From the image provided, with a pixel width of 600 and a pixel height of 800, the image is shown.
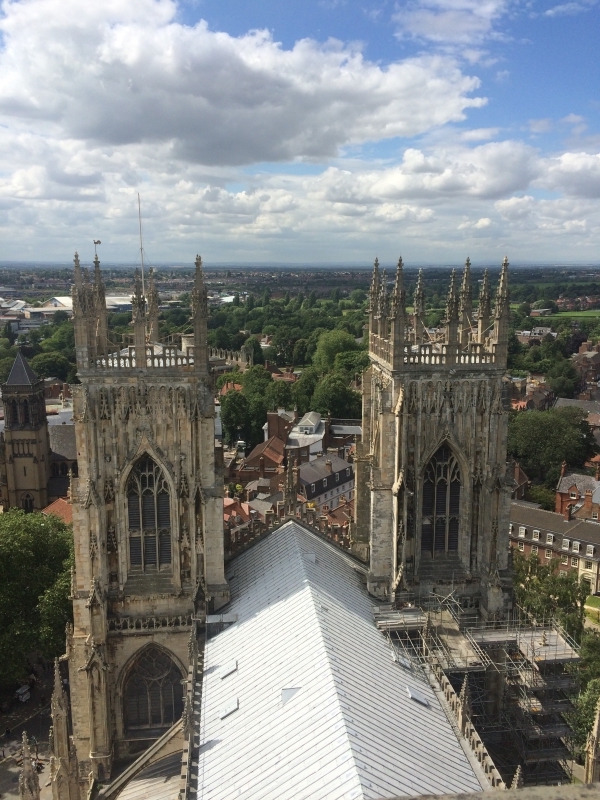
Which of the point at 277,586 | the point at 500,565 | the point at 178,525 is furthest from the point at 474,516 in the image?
the point at 178,525

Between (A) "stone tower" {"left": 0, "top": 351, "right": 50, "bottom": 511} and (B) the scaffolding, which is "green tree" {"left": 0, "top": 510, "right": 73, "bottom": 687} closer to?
(B) the scaffolding

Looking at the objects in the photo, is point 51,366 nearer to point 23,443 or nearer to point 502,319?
point 23,443

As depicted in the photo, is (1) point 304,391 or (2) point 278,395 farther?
(1) point 304,391

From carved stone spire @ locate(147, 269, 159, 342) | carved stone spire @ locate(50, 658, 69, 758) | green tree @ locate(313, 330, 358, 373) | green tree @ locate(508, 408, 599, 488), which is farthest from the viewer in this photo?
green tree @ locate(313, 330, 358, 373)

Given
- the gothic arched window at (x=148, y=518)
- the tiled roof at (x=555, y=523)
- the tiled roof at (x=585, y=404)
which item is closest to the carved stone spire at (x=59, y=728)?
the gothic arched window at (x=148, y=518)

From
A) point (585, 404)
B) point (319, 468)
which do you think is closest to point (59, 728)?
point (319, 468)

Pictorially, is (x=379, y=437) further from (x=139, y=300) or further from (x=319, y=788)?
(x=319, y=788)

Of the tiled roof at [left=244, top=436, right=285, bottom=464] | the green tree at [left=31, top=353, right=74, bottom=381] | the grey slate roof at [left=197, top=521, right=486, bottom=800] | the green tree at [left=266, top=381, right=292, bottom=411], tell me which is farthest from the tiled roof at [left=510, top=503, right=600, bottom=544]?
the green tree at [left=31, top=353, right=74, bottom=381]
